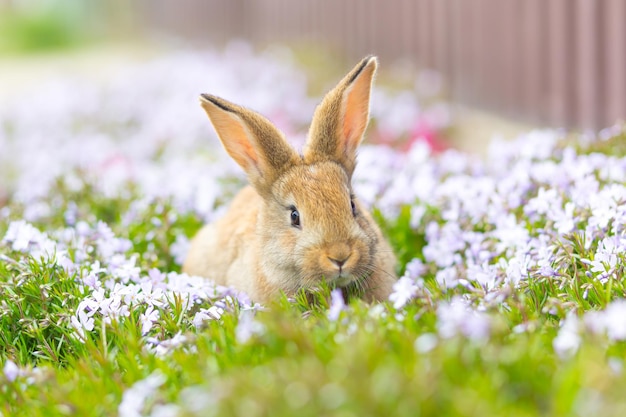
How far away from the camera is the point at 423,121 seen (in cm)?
943

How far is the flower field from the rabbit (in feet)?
0.74

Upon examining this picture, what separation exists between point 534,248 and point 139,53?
17801 millimetres

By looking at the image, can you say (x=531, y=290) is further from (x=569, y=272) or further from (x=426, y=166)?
(x=426, y=166)

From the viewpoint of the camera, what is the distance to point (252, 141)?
4461 mm

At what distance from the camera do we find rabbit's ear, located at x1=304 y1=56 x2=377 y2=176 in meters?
4.50

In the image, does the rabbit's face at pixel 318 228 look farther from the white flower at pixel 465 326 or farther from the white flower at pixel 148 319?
the white flower at pixel 465 326

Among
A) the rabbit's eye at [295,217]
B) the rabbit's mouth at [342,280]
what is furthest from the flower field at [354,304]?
the rabbit's eye at [295,217]

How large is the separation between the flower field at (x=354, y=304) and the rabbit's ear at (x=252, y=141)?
706 millimetres

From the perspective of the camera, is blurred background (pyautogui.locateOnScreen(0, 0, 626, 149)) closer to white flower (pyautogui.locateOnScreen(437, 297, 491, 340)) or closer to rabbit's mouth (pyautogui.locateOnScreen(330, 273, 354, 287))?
rabbit's mouth (pyautogui.locateOnScreen(330, 273, 354, 287))

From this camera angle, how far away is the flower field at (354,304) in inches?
92.0

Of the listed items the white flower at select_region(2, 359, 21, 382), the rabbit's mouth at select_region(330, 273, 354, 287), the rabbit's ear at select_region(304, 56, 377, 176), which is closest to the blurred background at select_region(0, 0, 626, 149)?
the rabbit's ear at select_region(304, 56, 377, 176)

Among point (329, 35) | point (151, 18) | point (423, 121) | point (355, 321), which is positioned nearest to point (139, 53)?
point (151, 18)

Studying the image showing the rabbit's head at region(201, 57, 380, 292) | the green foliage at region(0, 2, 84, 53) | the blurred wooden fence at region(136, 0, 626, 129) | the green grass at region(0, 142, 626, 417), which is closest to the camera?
the green grass at region(0, 142, 626, 417)

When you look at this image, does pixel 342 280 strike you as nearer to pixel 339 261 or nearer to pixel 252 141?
pixel 339 261
